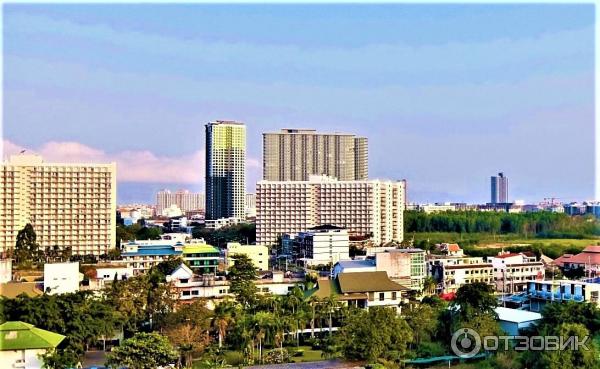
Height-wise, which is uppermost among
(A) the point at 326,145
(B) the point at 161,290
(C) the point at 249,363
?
(A) the point at 326,145

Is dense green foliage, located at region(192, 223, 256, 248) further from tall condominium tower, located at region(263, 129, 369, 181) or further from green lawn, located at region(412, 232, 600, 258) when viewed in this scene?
tall condominium tower, located at region(263, 129, 369, 181)

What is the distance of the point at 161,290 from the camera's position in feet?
27.9

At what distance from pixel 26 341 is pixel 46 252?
9.91 metres

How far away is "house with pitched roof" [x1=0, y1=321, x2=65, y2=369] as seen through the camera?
6383mm

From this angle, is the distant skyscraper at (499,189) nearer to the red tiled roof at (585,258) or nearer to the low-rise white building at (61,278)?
the red tiled roof at (585,258)

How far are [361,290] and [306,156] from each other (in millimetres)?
21085

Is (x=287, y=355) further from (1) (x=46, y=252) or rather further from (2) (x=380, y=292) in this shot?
(1) (x=46, y=252)

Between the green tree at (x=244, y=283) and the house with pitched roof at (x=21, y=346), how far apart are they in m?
2.75

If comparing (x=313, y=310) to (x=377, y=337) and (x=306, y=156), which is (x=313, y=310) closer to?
(x=377, y=337)

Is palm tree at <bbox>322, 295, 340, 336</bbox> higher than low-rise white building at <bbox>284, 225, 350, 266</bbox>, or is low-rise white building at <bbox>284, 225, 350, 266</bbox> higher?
low-rise white building at <bbox>284, 225, 350, 266</bbox>

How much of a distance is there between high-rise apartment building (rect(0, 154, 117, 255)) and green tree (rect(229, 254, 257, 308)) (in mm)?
7941

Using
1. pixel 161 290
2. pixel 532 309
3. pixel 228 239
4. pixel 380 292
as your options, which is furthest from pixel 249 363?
pixel 228 239

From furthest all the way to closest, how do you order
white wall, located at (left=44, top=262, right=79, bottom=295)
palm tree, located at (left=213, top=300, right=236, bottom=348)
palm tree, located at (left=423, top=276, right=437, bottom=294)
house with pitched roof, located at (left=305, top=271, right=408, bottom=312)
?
palm tree, located at (left=423, top=276, right=437, bottom=294), white wall, located at (left=44, top=262, right=79, bottom=295), house with pitched roof, located at (left=305, top=271, right=408, bottom=312), palm tree, located at (left=213, top=300, right=236, bottom=348)
